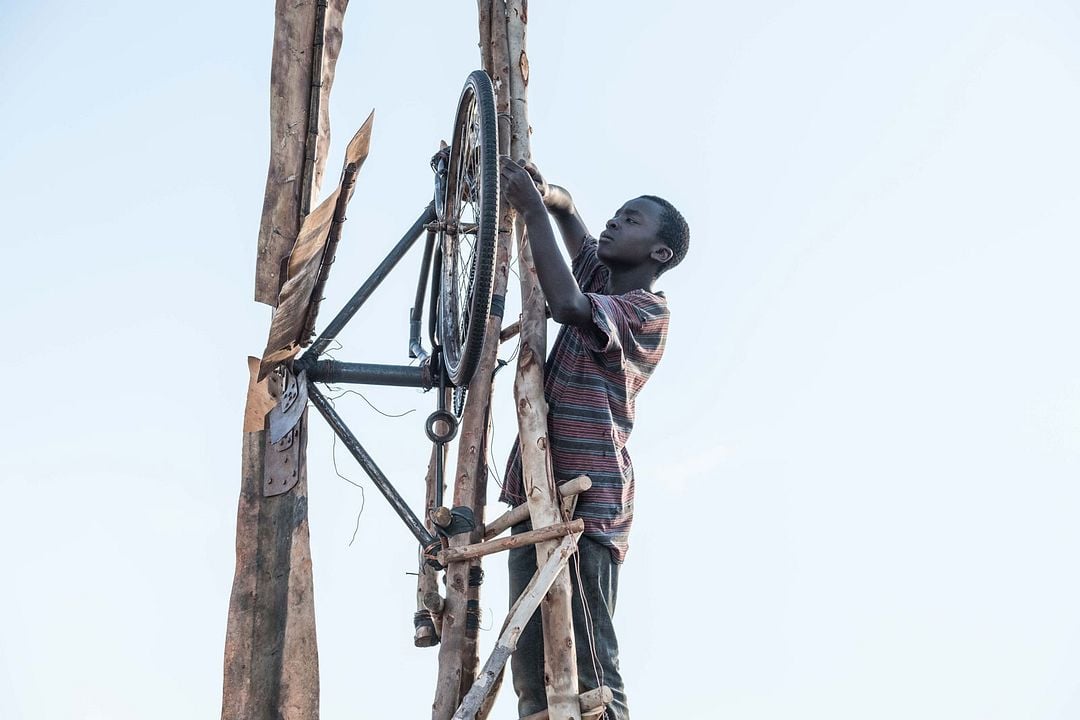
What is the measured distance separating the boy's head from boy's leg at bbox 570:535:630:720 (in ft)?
3.92

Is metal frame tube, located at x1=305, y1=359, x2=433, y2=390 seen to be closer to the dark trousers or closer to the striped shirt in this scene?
the striped shirt

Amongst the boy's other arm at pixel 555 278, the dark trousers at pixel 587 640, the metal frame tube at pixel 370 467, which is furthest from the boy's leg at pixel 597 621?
the boy's other arm at pixel 555 278

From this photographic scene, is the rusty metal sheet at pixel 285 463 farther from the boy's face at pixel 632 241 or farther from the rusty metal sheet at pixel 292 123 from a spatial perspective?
the boy's face at pixel 632 241

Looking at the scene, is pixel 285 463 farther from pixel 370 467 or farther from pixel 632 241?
pixel 632 241

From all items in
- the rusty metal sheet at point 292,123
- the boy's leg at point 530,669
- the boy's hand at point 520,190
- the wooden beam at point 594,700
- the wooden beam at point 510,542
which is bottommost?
the wooden beam at point 594,700

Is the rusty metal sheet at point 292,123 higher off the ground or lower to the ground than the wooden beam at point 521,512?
higher

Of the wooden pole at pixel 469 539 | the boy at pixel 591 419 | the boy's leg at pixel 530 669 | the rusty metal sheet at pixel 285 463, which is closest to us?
the boy at pixel 591 419


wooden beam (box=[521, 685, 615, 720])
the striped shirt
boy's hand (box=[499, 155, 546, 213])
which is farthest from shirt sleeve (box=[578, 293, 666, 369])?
wooden beam (box=[521, 685, 615, 720])

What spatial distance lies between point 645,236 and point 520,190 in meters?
0.72

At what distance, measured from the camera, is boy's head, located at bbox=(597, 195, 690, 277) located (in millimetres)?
5207

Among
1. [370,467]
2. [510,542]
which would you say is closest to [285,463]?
[370,467]

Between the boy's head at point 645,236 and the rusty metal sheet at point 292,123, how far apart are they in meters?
1.61

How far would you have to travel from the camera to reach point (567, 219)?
582 cm

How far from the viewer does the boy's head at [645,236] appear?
17.1ft
